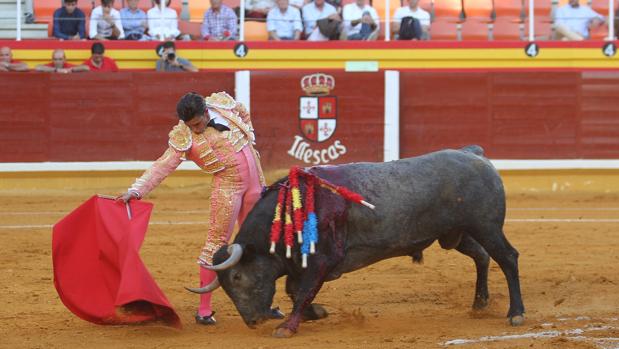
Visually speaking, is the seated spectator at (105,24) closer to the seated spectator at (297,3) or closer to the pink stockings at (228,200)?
the seated spectator at (297,3)

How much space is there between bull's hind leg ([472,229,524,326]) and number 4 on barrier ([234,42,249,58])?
736cm

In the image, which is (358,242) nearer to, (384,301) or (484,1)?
(384,301)

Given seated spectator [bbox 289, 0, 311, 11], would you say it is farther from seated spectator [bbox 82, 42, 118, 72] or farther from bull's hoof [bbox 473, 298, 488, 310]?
bull's hoof [bbox 473, 298, 488, 310]

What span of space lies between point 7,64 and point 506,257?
8.04m

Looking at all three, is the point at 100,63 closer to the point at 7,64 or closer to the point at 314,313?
the point at 7,64

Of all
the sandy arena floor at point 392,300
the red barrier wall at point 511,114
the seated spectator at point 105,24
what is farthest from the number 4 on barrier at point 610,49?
the seated spectator at point 105,24

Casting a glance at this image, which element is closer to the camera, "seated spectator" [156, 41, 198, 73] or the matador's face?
the matador's face

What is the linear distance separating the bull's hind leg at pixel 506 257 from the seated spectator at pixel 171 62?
7.12 metres

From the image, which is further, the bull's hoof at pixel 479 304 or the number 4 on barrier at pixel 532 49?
the number 4 on barrier at pixel 532 49

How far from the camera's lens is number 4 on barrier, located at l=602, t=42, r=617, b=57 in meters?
12.8

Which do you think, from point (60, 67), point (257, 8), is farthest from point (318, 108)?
point (60, 67)

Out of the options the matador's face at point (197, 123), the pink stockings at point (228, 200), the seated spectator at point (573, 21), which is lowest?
the pink stockings at point (228, 200)

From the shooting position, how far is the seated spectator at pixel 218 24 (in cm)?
1255

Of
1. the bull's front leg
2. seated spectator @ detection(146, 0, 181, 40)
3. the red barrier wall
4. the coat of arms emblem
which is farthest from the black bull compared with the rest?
seated spectator @ detection(146, 0, 181, 40)
